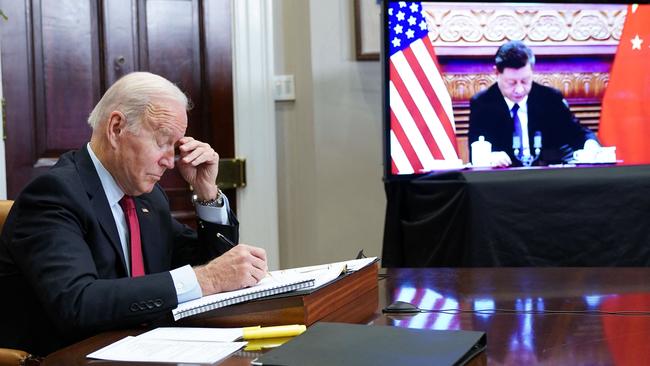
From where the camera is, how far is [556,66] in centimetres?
309

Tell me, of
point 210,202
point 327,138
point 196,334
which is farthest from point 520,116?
point 196,334

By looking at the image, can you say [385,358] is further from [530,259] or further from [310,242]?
[310,242]

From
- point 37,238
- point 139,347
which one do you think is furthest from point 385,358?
point 37,238

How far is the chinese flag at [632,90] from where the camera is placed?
3.11 m

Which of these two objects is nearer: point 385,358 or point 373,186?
point 385,358

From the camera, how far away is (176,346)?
112cm

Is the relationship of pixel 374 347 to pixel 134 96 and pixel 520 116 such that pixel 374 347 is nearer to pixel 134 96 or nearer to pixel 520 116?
pixel 134 96

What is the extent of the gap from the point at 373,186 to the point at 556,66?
3.04ft

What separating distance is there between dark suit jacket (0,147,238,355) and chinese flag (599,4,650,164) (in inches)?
79.6

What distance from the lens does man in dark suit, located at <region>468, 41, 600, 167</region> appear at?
119 inches

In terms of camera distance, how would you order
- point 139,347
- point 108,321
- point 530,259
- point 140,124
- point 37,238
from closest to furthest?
point 139,347 < point 108,321 < point 37,238 < point 140,124 < point 530,259

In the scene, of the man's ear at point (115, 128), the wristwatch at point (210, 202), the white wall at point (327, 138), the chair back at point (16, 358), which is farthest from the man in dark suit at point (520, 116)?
the chair back at point (16, 358)

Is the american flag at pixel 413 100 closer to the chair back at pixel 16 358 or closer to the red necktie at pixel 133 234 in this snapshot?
the red necktie at pixel 133 234

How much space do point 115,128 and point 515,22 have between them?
74.3 inches
